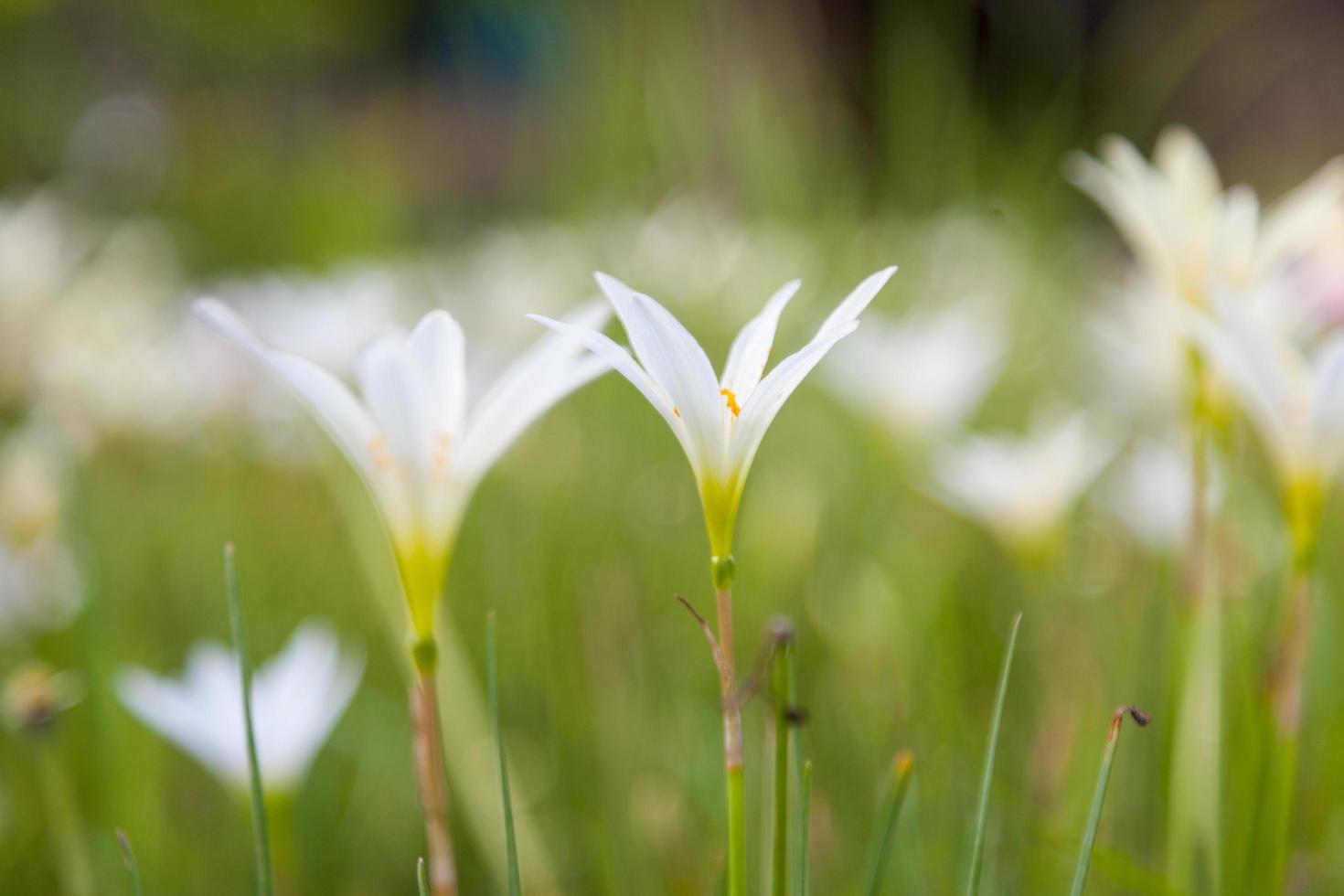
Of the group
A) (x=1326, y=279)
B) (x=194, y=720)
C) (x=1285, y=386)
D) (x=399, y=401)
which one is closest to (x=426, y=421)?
(x=399, y=401)

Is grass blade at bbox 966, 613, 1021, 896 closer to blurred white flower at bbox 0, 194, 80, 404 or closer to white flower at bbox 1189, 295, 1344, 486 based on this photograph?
white flower at bbox 1189, 295, 1344, 486

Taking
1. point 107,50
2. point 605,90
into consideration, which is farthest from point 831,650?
point 107,50

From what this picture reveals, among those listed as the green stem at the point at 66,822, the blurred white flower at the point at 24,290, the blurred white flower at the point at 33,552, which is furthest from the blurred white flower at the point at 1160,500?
the blurred white flower at the point at 24,290

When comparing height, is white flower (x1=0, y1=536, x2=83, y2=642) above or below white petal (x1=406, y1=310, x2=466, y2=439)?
below

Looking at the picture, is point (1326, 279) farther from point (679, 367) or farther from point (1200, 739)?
point (679, 367)

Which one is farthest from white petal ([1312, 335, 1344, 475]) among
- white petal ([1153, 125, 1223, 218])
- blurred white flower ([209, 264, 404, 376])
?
blurred white flower ([209, 264, 404, 376])

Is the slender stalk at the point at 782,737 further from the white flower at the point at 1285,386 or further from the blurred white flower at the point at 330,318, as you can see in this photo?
the blurred white flower at the point at 330,318
